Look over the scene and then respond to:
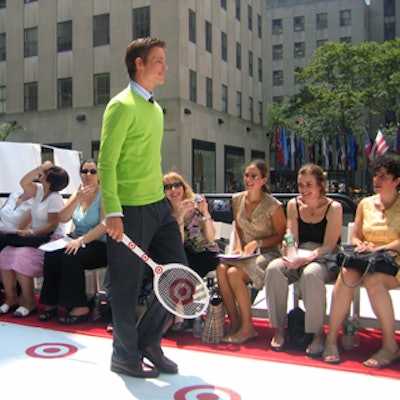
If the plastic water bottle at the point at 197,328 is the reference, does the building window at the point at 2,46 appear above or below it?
above

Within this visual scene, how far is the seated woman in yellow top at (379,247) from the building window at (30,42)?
100ft

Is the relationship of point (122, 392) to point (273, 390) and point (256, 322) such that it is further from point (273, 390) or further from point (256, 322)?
point (256, 322)

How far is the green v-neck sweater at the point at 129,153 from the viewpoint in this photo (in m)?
3.11

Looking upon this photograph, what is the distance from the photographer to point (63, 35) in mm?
30031

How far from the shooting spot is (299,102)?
36.2 m

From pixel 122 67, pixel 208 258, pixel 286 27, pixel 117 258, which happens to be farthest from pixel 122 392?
pixel 286 27

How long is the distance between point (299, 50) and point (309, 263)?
60.1 meters

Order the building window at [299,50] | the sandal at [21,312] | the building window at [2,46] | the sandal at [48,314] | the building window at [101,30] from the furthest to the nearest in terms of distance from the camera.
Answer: the building window at [299,50] → the building window at [2,46] → the building window at [101,30] → the sandal at [21,312] → the sandal at [48,314]

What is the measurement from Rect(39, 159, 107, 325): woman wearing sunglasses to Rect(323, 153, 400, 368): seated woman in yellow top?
2.33m

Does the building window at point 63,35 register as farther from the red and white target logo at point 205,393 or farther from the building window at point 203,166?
the red and white target logo at point 205,393

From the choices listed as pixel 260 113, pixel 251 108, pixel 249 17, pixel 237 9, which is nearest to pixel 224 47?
pixel 237 9

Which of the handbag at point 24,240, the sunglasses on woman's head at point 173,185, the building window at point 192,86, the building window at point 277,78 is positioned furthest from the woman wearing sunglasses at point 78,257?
the building window at point 277,78

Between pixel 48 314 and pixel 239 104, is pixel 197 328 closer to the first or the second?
pixel 48 314

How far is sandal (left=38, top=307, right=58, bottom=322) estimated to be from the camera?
478 centimetres
